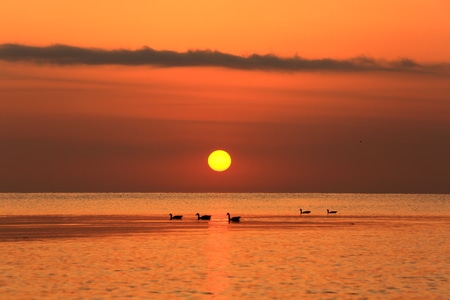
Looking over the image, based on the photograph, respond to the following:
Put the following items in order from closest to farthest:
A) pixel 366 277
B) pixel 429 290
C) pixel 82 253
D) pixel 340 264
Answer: pixel 429 290, pixel 366 277, pixel 340 264, pixel 82 253

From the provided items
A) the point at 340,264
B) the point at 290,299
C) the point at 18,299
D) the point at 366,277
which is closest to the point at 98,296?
the point at 18,299

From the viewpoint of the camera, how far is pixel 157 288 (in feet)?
120

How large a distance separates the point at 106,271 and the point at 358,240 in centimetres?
2688

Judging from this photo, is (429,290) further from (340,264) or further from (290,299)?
(340,264)

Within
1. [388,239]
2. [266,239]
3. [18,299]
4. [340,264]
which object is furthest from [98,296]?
[388,239]

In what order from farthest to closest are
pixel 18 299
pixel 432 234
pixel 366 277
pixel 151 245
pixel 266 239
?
pixel 432 234
pixel 266 239
pixel 151 245
pixel 366 277
pixel 18 299

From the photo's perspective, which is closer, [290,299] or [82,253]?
[290,299]

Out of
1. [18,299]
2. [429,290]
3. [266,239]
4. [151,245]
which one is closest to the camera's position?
[18,299]

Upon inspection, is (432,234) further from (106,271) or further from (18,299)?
(18,299)

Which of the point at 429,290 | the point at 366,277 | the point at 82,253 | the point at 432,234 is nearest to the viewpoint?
the point at 429,290

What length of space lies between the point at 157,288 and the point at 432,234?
39.8m

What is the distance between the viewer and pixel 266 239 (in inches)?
2494

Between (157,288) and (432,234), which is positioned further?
(432,234)

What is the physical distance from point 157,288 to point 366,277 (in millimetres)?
10792
